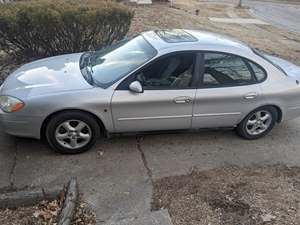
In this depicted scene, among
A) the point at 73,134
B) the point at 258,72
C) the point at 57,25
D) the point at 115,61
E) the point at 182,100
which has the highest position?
the point at 57,25

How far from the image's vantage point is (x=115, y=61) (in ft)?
14.8

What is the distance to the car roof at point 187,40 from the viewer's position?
436cm

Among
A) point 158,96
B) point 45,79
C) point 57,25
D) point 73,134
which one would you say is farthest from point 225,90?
point 57,25

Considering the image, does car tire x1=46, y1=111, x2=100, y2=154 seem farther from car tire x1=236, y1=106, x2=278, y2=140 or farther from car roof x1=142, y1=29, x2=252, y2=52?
car tire x1=236, y1=106, x2=278, y2=140

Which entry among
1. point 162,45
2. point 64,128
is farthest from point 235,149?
point 64,128

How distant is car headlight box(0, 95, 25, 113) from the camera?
388 cm

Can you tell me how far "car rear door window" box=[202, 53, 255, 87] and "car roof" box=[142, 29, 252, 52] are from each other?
0.49ft

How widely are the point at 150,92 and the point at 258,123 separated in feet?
5.64

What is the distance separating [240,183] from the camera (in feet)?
12.8

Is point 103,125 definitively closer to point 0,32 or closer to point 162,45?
point 162,45

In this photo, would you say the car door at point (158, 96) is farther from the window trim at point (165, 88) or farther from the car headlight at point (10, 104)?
the car headlight at point (10, 104)

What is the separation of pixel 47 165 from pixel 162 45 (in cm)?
204

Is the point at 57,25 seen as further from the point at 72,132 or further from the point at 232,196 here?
the point at 232,196

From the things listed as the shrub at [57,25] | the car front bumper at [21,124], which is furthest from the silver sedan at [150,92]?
the shrub at [57,25]
